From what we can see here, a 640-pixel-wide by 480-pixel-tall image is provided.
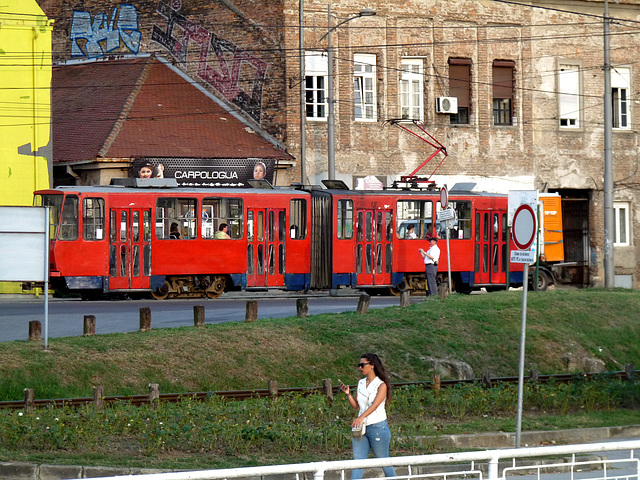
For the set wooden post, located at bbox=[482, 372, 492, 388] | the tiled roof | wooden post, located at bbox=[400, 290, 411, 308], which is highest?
the tiled roof

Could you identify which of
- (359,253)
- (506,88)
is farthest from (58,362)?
(506,88)

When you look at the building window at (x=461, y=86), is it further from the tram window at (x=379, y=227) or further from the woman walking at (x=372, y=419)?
the woman walking at (x=372, y=419)

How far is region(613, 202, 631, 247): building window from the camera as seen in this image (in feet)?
152

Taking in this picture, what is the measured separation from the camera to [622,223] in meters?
46.7

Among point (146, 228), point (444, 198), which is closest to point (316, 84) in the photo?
point (146, 228)

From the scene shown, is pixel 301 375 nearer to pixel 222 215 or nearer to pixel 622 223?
pixel 222 215

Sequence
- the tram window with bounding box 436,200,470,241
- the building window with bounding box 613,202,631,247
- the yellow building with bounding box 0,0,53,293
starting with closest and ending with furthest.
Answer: the tram window with bounding box 436,200,470,241 → the yellow building with bounding box 0,0,53,293 → the building window with bounding box 613,202,631,247

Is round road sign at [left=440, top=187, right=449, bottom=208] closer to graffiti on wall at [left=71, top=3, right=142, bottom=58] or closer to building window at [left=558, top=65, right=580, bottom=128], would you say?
building window at [left=558, top=65, right=580, bottom=128]

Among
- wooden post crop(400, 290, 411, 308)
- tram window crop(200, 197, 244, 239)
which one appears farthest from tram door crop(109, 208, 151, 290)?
wooden post crop(400, 290, 411, 308)

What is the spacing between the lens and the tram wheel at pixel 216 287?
31.9m

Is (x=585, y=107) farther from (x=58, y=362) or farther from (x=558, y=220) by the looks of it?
(x=58, y=362)

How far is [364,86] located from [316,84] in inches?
77.6

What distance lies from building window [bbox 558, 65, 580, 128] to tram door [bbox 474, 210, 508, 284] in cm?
1165

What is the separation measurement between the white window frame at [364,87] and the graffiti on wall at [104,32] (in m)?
8.53
